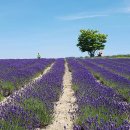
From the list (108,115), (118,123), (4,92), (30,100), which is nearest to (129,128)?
(118,123)

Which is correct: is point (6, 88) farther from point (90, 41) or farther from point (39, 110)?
point (90, 41)

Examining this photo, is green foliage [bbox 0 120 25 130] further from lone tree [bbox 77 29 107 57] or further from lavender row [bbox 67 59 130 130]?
lone tree [bbox 77 29 107 57]

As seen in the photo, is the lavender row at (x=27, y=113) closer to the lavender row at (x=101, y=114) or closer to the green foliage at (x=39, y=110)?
the green foliage at (x=39, y=110)

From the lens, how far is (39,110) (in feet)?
26.1

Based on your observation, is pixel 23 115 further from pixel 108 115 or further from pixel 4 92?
pixel 4 92

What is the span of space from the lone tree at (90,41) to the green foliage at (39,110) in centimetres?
7121

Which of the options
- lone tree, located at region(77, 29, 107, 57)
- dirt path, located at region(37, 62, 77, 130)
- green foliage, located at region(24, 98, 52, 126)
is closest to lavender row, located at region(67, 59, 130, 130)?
dirt path, located at region(37, 62, 77, 130)

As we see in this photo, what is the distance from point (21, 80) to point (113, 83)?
132 inches

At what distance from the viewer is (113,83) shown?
13.9 metres

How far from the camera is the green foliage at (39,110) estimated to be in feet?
25.4

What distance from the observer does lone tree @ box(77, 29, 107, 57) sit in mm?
80312

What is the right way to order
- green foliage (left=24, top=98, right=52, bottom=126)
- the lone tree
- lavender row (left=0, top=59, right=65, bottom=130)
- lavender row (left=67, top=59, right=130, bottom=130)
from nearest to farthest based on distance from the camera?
lavender row (left=67, top=59, right=130, bottom=130) → lavender row (left=0, top=59, right=65, bottom=130) → green foliage (left=24, top=98, right=52, bottom=126) → the lone tree

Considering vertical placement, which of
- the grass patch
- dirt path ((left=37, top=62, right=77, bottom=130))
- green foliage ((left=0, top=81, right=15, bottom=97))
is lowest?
dirt path ((left=37, top=62, right=77, bottom=130))

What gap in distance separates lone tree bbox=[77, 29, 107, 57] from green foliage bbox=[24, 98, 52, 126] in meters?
71.2
